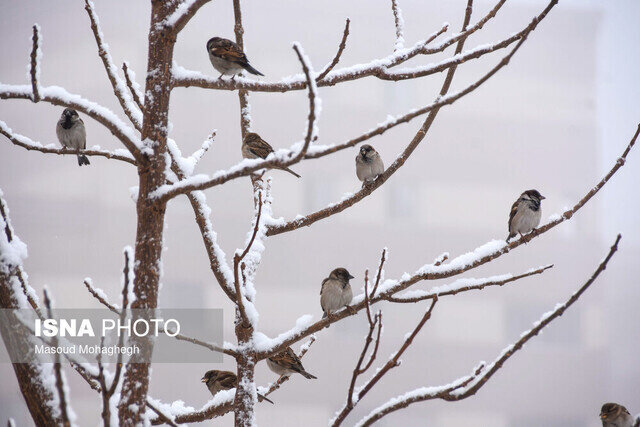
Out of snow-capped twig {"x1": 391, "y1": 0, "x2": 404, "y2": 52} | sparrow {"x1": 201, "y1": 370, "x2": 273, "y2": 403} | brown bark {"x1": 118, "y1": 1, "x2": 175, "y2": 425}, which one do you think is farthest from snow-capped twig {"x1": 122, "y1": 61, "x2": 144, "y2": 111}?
sparrow {"x1": 201, "y1": 370, "x2": 273, "y2": 403}

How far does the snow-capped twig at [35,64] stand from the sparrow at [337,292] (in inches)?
73.6

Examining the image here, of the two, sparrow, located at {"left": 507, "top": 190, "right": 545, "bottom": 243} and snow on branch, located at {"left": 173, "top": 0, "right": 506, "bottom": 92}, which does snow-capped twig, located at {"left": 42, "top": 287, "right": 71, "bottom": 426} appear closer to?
snow on branch, located at {"left": 173, "top": 0, "right": 506, "bottom": 92}

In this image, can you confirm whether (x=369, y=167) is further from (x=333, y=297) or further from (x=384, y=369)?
(x=384, y=369)

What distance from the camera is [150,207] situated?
1156 mm

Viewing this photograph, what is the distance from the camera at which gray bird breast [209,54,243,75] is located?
8.52 feet

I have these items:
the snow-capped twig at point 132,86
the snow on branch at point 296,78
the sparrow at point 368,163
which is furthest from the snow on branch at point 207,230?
the sparrow at point 368,163

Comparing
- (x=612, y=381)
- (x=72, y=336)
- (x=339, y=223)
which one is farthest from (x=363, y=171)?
(x=612, y=381)

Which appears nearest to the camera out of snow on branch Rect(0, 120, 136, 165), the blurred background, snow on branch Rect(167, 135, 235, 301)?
snow on branch Rect(0, 120, 136, 165)

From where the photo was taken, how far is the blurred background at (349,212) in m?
10.2

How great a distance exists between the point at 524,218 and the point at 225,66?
159cm

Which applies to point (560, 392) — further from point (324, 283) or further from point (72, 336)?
point (72, 336)

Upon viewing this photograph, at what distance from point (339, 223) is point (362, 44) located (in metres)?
3.41

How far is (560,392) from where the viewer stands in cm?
1203

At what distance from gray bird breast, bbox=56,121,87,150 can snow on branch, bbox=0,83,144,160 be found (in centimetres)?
252
